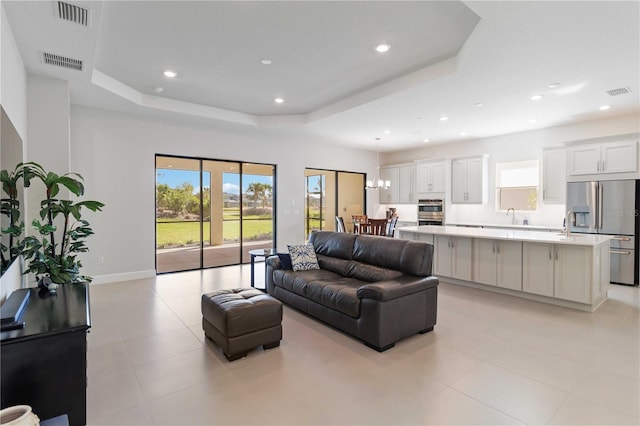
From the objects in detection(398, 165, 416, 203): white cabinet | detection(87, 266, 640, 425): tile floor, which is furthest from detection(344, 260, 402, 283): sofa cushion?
detection(398, 165, 416, 203): white cabinet

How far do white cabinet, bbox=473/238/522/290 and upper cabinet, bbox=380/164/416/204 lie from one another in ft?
13.8

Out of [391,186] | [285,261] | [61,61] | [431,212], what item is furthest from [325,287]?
[391,186]

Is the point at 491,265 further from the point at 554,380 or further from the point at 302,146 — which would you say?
the point at 302,146

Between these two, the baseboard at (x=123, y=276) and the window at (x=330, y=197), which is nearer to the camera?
the baseboard at (x=123, y=276)

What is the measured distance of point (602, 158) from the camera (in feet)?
18.9

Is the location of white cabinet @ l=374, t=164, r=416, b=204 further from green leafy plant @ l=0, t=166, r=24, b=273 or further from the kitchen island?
green leafy plant @ l=0, t=166, r=24, b=273

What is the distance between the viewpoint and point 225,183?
23.5ft

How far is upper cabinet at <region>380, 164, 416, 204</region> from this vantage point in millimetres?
9141

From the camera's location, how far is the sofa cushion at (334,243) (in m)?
4.46

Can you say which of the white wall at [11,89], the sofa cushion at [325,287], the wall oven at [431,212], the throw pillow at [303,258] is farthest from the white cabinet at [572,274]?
the white wall at [11,89]

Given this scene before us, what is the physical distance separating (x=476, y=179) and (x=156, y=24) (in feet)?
23.3

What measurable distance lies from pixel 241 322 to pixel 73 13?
3.02 meters

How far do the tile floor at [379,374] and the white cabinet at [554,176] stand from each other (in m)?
3.12

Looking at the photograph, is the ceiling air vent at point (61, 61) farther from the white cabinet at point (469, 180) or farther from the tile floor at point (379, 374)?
the white cabinet at point (469, 180)
